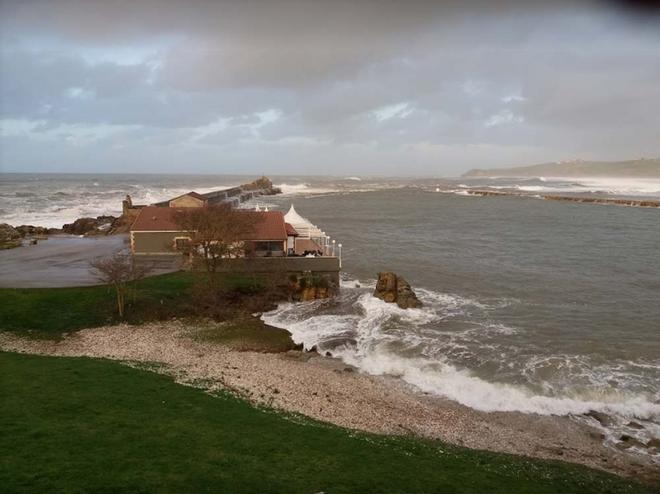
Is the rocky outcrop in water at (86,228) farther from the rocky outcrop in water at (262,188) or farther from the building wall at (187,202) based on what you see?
the rocky outcrop in water at (262,188)

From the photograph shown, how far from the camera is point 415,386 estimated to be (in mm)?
18984

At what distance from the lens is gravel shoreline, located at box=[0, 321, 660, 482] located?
1485cm

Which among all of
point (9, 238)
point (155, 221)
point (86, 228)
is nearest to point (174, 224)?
point (155, 221)

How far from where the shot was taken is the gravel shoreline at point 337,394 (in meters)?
14.9

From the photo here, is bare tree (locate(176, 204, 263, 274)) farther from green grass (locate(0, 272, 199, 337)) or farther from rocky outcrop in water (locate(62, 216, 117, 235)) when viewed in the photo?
rocky outcrop in water (locate(62, 216, 117, 235))

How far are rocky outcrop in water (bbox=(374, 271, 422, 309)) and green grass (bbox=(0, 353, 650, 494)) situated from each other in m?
14.1

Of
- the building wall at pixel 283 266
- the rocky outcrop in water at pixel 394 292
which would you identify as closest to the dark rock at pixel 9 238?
the building wall at pixel 283 266

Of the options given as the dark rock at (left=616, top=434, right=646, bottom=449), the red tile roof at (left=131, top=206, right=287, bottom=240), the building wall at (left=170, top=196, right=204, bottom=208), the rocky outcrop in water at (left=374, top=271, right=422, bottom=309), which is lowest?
the dark rock at (left=616, top=434, right=646, bottom=449)

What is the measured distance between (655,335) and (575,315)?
3.88 metres

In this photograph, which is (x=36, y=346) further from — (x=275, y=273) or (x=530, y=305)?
(x=530, y=305)

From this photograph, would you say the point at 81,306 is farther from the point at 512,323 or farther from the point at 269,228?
the point at 512,323

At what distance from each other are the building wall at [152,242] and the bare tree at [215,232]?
15.9 ft

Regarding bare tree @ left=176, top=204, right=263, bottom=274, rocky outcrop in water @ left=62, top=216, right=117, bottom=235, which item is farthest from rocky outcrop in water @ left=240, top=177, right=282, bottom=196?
bare tree @ left=176, top=204, right=263, bottom=274

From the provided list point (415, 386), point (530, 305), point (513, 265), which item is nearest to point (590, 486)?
point (415, 386)
